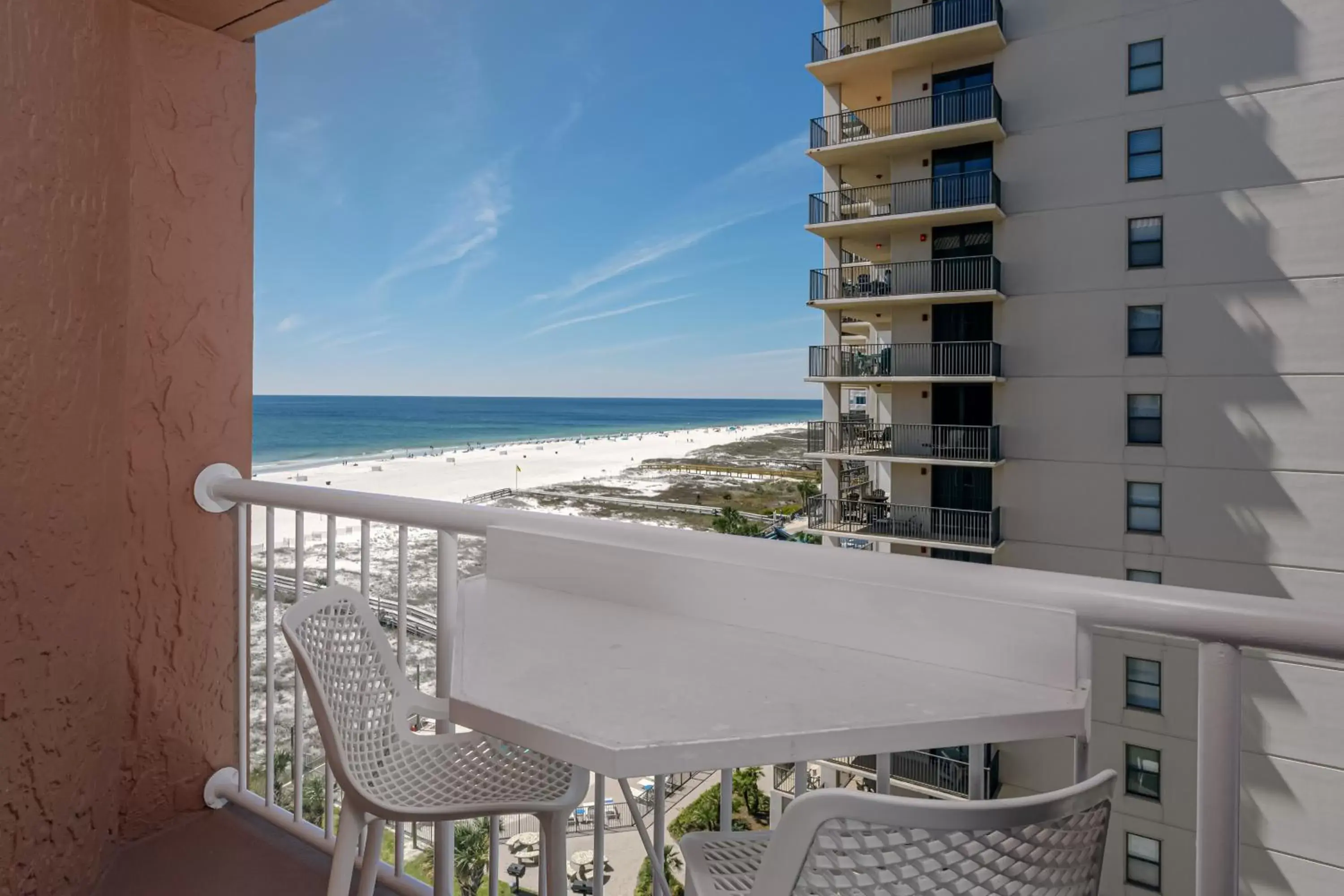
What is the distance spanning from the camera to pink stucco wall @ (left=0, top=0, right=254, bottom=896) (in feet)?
3.80

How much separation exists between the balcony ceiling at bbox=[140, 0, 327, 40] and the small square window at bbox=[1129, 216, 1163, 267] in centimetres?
402

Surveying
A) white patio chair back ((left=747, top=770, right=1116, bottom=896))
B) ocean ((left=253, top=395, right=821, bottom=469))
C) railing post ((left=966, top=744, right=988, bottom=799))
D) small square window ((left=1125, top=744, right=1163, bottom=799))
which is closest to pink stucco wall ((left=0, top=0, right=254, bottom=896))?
white patio chair back ((left=747, top=770, right=1116, bottom=896))

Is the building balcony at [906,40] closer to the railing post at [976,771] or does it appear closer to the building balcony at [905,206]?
the building balcony at [905,206]

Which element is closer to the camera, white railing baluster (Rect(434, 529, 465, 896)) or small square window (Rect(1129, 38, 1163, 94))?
white railing baluster (Rect(434, 529, 465, 896))

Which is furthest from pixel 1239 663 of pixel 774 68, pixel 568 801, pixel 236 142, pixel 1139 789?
pixel 774 68

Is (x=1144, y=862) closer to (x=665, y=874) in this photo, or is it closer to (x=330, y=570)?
(x=665, y=874)

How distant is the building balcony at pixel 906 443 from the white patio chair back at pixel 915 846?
3961 millimetres

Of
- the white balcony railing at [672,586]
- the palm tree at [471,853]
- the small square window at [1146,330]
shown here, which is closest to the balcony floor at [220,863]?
the white balcony railing at [672,586]

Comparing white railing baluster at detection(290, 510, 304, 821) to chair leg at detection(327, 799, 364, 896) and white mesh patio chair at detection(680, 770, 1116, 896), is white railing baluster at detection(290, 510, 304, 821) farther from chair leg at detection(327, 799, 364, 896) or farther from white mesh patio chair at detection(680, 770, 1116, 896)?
white mesh patio chair at detection(680, 770, 1116, 896)

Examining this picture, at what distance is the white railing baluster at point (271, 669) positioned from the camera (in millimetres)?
1500

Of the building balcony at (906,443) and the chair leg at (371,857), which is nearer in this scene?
the chair leg at (371,857)

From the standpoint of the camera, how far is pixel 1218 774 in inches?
25.4

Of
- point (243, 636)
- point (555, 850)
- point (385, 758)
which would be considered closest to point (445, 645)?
point (385, 758)

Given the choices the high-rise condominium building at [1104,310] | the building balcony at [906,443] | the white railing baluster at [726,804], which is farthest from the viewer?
the building balcony at [906,443]
